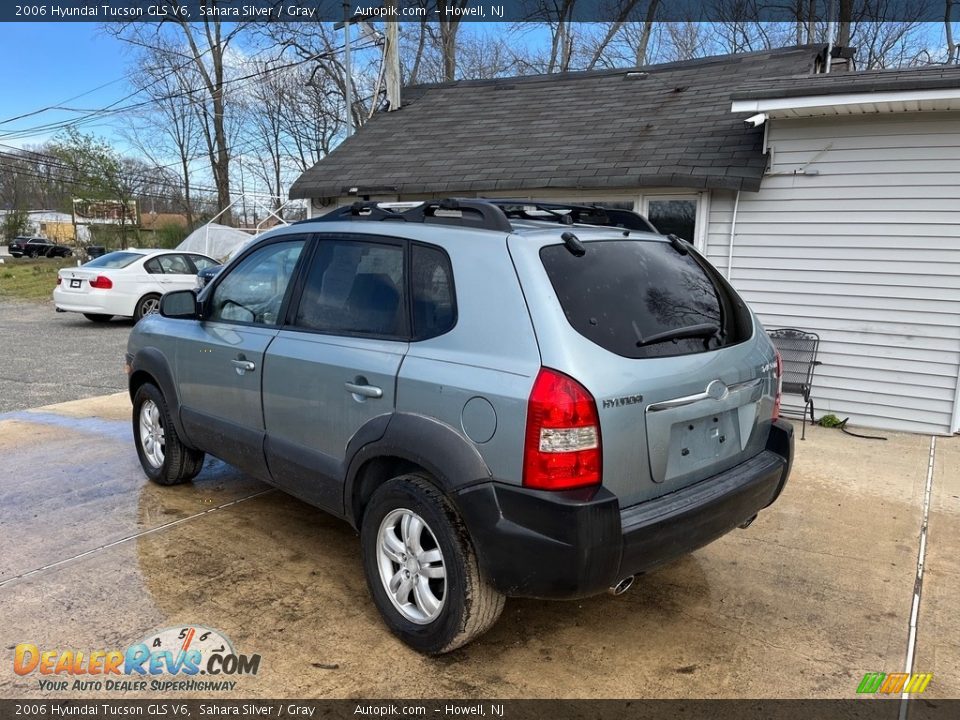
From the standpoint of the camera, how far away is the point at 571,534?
7.56 feet

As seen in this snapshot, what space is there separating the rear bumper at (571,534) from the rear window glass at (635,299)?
0.59m

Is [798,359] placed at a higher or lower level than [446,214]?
lower

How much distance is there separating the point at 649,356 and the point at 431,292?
0.93 meters

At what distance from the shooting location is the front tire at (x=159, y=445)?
447cm

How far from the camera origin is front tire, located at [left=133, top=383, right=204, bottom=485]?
447cm

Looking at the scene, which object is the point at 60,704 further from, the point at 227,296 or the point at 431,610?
the point at 227,296

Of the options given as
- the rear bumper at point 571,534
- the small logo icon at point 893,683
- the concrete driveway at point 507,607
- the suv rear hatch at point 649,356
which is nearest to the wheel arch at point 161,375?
the concrete driveway at point 507,607

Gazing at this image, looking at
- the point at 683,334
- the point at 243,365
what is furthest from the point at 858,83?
the point at 243,365

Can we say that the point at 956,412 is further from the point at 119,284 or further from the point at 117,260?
the point at 117,260

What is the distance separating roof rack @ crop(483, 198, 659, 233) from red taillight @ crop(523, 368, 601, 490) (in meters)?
1.21

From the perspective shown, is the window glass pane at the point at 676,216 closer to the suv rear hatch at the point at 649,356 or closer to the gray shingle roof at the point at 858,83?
the gray shingle roof at the point at 858,83

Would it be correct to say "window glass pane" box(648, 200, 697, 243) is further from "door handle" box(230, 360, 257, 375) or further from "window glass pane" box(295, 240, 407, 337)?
"door handle" box(230, 360, 257, 375)

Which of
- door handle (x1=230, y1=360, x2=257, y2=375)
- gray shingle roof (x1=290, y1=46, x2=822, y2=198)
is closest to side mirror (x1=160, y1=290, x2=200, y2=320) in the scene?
door handle (x1=230, y1=360, x2=257, y2=375)

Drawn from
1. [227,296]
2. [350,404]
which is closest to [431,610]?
[350,404]
